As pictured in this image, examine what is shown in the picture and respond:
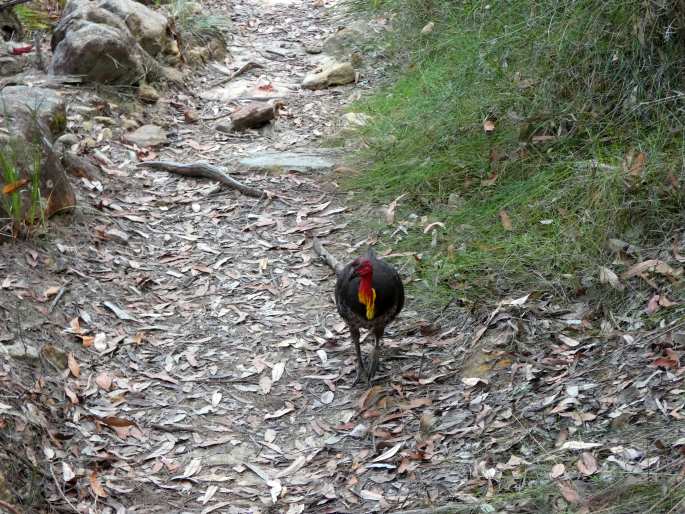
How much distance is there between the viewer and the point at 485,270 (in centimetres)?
487

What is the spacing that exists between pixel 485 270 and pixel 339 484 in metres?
1.63

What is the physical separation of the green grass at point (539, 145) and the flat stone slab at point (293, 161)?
0.42m

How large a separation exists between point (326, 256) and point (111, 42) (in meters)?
3.11

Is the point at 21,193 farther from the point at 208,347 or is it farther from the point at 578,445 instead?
the point at 578,445

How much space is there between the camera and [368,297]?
4281 millimetres

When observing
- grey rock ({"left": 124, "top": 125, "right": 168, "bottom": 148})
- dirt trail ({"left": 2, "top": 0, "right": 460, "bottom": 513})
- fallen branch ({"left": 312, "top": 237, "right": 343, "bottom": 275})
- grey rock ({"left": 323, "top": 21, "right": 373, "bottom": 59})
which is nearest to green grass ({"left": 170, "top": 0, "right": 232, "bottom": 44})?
grey rock ({"left": 323, "top": 21, "right": 373, "bottom": 59})

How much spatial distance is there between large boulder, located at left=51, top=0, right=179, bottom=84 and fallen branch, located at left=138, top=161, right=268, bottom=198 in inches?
45.3

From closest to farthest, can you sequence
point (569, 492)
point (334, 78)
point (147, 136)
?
point (569, 492)
point (147, 136)
point (334, 78)

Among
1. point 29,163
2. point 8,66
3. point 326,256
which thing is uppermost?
point 29,163

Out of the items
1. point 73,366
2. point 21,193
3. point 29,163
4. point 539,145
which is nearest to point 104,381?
point 73,366

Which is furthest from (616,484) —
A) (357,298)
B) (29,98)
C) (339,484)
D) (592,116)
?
(29,98)

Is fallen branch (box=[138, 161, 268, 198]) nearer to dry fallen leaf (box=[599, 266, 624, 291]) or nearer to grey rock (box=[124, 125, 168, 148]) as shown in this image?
grey rock (box=[124, 125, 168, 148])

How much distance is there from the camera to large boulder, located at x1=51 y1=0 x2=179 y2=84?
23.8 ft

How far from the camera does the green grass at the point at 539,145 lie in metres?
4.55
